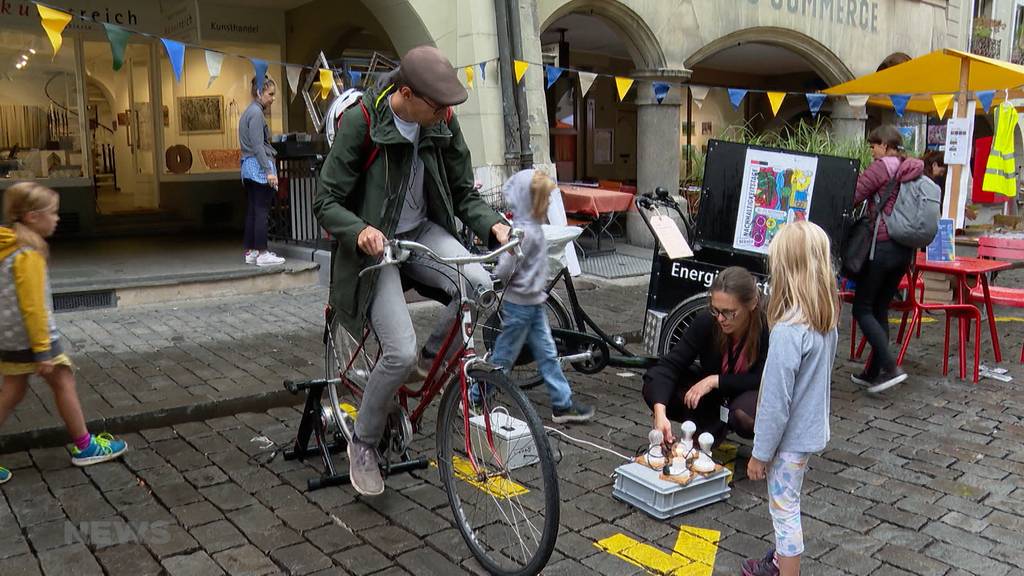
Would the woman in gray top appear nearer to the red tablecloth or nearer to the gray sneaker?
the red tablecloth

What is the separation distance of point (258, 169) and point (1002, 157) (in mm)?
9027

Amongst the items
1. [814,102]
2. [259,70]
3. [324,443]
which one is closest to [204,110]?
[259,70]

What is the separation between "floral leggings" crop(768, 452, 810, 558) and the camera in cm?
305

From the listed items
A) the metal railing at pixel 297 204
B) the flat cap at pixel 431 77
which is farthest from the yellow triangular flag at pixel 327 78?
the flat cap at pixel 431 77

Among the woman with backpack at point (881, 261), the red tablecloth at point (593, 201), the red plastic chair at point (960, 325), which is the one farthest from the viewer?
the red tablecloth at point (593, 201)

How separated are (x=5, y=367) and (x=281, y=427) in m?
1.47

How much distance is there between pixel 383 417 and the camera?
12.1 feet

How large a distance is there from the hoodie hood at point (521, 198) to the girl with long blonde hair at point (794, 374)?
2095 mm

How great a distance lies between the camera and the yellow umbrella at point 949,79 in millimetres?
9461

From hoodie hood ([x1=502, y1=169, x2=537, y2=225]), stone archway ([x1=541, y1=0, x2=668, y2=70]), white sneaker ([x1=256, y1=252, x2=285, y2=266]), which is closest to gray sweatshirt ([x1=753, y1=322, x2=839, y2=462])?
hoodie hood ([x1=502, y1=169, x2=537, y2=225])

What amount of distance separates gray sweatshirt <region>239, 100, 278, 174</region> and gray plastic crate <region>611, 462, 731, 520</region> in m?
5.95

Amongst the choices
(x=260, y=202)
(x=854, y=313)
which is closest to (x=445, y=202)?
(x=854, y=313)

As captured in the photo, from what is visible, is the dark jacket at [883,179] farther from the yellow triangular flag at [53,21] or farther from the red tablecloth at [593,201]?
the yellow triangular flag at [53,21]

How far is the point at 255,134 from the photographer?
8578 mm
